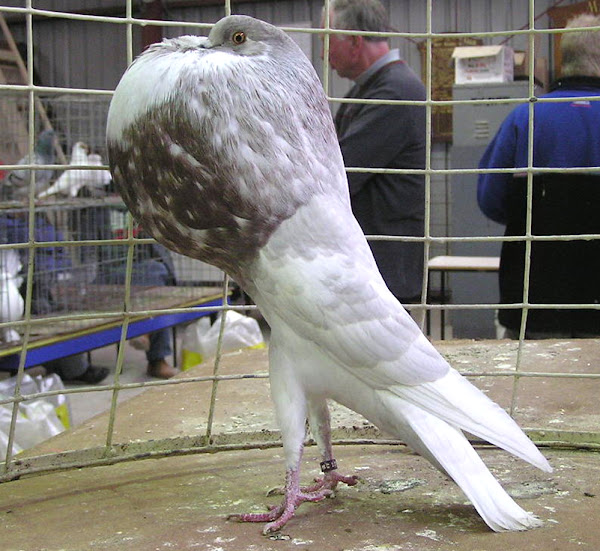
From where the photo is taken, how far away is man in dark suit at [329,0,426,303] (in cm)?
223

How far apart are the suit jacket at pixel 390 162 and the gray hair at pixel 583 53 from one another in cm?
44

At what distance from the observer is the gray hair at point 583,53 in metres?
2.34

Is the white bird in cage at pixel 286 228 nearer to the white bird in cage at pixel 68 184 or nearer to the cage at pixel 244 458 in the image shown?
the cage at pixel 244 458

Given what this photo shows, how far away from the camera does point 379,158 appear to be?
88.3 inches

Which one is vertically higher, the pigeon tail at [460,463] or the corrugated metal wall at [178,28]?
the corrugated metal wall at [178,28]

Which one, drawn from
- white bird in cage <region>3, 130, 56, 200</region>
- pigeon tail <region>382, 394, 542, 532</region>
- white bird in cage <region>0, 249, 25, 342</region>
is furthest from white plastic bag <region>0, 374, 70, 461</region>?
pigeon tail <region>382, 394, 542, 532</region>

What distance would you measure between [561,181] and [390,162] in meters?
0.52

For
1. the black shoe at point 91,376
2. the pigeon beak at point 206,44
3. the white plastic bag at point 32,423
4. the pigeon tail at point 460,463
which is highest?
the pigeon beak at point 206,44

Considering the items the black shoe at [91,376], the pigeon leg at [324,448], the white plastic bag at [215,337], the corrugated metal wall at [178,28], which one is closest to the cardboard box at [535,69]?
the corrugated metal wall at [178,28]

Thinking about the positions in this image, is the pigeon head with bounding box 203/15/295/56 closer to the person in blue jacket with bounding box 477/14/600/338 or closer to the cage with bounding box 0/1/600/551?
the cage with bounding box 0/1/600/551

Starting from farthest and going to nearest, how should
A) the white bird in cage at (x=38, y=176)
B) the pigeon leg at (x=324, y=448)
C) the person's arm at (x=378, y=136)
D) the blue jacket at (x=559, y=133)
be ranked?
1. the white bird in cage at (x=38, y=176)
2. the blue jacket at (x=559, y=133)
3. the person's arm at (x=378, y=136)
4. the pigeon leg at (x=324, y=448)

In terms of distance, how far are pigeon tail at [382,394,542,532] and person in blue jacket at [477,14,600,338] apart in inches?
46.0

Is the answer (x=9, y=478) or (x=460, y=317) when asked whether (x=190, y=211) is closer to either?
(x=9, y=478)

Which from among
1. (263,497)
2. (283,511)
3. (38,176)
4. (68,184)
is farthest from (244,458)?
(68,184)
